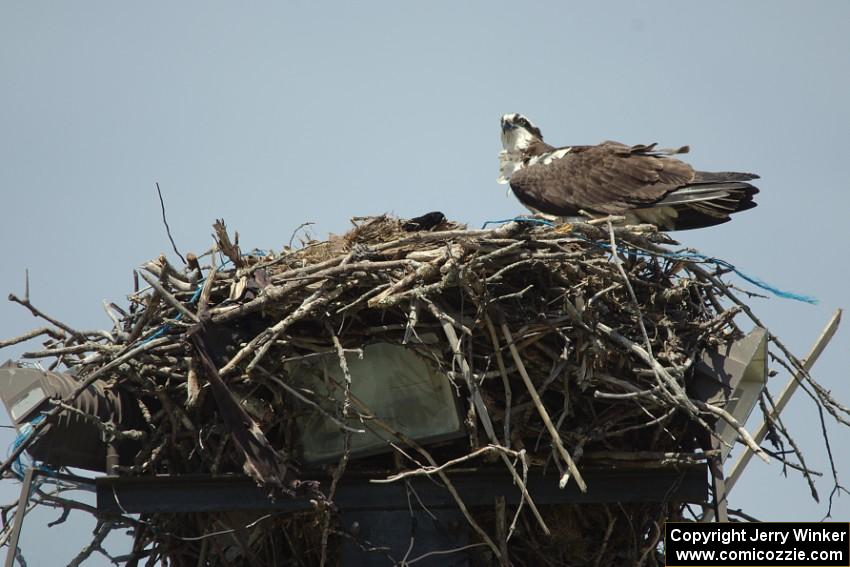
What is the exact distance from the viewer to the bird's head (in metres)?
8.88

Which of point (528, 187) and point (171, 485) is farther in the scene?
point (528, 187)

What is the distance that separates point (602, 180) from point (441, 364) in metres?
2.29

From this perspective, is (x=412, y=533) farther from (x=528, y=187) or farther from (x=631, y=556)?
(x=528, y=187)

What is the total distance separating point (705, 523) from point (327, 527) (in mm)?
→ 1794

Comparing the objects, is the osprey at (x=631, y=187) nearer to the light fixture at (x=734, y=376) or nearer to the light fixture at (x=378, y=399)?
the light fixture at (x=734, y=376)

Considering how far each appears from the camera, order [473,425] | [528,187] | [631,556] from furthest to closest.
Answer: [528,187]
[631,556]
[473,425]

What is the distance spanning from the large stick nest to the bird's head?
3076mm

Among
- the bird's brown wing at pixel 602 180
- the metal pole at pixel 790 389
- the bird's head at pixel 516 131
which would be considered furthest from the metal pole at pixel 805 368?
the bird's head at pixel 516 131

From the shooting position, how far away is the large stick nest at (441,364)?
17.6 feet

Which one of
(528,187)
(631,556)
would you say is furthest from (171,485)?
(528,187)

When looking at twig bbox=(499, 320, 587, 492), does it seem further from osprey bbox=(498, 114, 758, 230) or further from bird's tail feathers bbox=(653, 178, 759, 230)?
bird's tail feathers bbox=(653, 178, 759, 230)

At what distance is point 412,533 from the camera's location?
5.55m

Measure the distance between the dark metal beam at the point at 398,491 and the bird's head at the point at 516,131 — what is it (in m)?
3.82

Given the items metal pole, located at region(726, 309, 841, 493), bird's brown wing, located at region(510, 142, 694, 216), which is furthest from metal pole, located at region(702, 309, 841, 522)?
bird's brown wing, located at region(510, 142, 694, 216)
